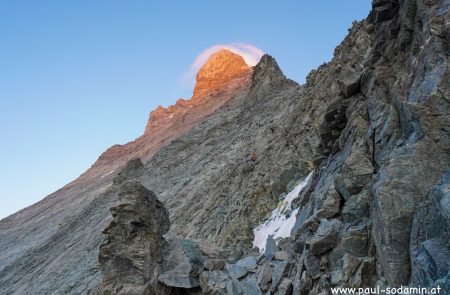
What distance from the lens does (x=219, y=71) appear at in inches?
3150

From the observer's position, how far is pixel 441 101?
7434 mm

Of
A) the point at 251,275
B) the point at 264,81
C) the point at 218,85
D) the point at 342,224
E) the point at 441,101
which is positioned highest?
the point at 218,85

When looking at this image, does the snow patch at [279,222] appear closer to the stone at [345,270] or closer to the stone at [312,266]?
the stone at [312,266]

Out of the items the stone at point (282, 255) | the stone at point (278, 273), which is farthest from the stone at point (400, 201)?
the stone at point (282, 255)

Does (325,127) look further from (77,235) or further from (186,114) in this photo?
(186,114)

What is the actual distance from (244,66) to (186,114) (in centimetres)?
1621

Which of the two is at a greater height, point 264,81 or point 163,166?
point 264,81

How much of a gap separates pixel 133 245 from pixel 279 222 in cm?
555

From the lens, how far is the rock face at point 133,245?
13.8 meters

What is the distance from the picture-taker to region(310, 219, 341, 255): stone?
8.82m

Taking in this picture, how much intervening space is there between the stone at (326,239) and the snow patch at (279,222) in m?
5.63

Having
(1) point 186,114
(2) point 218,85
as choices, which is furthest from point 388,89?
(2) point 218,85

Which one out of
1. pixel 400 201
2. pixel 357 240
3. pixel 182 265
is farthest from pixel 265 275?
pixel 400 201

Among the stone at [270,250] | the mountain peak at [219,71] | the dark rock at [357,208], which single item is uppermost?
the mountain peak at [219,71]
